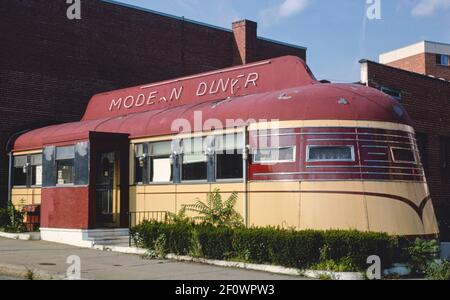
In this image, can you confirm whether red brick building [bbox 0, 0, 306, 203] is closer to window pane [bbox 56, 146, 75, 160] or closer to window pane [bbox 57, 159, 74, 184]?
window pane [bbox 56, 146, 75, 160]

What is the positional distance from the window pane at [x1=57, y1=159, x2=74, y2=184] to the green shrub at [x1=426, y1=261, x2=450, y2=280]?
34.0 ft

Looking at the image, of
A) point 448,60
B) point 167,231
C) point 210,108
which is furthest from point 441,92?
point 448,60

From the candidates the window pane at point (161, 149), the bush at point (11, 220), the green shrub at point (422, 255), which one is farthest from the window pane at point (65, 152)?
the green shrub at point (422, 255)

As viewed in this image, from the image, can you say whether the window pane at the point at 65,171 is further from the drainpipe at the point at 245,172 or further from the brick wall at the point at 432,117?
the brick wall at the point at 432,117

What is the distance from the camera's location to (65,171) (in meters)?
17.6

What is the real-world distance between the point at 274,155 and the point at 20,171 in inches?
456

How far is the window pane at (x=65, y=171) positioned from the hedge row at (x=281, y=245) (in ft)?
15.2

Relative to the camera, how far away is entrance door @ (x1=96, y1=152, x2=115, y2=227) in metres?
17.7

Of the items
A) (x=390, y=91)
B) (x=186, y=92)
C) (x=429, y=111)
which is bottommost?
(x=429, y=111)

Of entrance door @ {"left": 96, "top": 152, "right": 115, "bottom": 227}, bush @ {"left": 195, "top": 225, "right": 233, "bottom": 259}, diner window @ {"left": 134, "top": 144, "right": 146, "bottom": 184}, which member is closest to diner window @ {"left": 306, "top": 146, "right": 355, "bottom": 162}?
bush @ {"left": 195, "top": 225, "right": 233, "bottom": 259}

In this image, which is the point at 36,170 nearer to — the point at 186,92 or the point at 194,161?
the point at 186,92

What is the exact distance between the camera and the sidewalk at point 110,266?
11.2 meters

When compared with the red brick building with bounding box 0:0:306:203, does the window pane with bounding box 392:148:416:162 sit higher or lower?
lower

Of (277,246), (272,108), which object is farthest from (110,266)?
(272,108)
